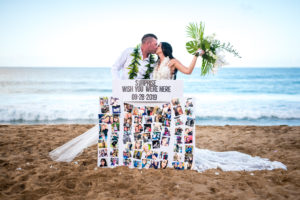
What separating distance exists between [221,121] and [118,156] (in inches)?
265

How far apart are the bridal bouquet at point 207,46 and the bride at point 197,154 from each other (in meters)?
0.12

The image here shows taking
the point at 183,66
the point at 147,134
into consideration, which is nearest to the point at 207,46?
the point at 183,66

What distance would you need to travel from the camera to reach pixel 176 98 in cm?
328

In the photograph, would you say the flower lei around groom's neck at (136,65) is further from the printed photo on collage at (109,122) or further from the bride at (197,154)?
the printed photo on collage at (109,122)

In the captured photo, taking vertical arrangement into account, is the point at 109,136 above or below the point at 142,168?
above

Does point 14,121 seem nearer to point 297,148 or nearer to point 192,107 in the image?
point 192,107

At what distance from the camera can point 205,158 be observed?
3.93 metres

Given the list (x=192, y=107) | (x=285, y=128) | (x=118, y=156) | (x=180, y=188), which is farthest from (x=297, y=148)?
(x=118, y=156)

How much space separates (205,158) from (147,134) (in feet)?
4.36

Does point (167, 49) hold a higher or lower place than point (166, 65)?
higher

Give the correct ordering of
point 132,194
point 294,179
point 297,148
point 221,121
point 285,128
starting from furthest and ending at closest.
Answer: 1. point 221,121
2. point 285,128
3. point 297,148
4. point 294,179
5. point 132,194

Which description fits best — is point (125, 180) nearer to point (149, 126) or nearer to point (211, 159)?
point (149, 126)

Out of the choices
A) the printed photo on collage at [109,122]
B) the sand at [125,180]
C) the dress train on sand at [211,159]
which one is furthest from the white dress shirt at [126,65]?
the sand at [125,180]

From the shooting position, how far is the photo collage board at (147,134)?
3.30m
